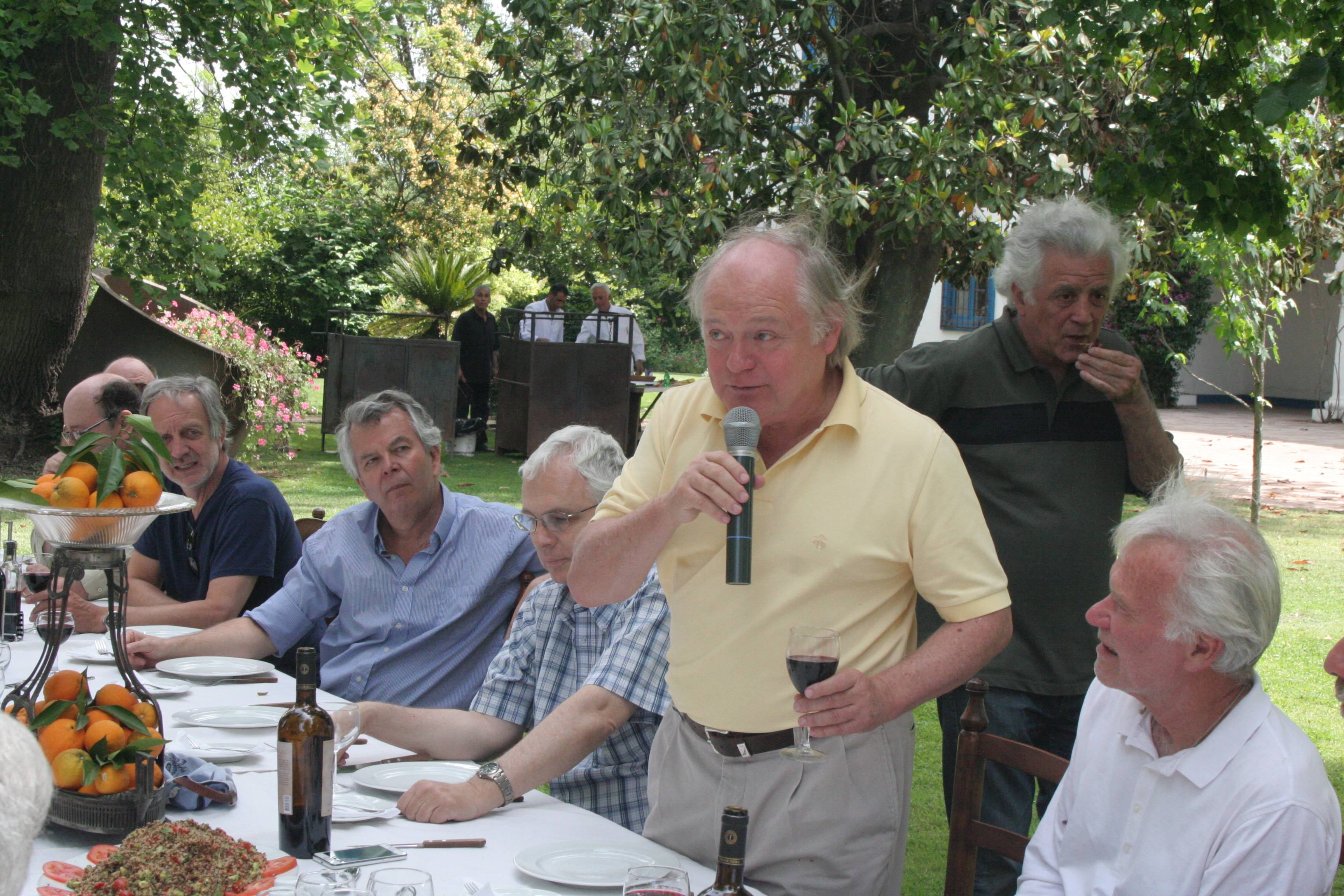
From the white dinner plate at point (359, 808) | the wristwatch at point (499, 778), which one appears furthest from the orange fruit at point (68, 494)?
the wristwatch at point (499, 778)

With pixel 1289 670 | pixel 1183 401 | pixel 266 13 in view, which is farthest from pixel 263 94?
pixel 1183 401

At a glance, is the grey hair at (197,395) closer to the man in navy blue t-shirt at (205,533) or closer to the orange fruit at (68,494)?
the man in navy blue t-shirt at (205,533)

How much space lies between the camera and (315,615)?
3.66 meters

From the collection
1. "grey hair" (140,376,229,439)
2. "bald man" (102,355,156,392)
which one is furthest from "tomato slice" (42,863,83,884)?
"bald man" (102,355,156,392)

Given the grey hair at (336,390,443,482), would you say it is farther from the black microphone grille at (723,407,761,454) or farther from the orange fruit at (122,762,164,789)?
the black microphone grille at (723,407,761,454)

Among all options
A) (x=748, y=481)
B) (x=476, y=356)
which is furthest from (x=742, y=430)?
(x=476, y=356)

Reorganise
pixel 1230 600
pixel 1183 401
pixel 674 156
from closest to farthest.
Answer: pixel 1230 600, pixel 674 156, pixel 1183 401

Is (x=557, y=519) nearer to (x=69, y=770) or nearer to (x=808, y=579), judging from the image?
(x=808, y=579)

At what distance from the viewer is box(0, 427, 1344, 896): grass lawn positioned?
4535 mm

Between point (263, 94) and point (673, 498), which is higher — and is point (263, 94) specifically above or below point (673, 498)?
above

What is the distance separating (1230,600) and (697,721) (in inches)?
38.0

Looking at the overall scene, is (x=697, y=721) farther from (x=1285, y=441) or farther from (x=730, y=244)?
(x=1285, y=441)

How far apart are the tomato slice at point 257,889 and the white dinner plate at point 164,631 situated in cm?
195

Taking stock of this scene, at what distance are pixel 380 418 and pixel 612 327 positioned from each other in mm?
10828
